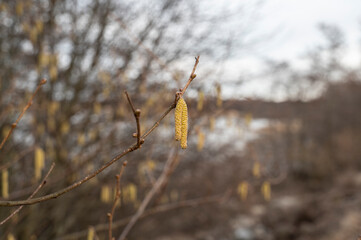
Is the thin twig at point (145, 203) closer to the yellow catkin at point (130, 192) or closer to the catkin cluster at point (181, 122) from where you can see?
the yellow catkin at point (130, 192)

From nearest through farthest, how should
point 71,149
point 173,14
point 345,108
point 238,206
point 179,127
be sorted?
point 179,127 → point 71,149 → point 173,14 → point 238,206 → point 345,108

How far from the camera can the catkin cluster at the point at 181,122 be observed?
83cm

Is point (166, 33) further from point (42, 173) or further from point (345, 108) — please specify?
point (345, 108)

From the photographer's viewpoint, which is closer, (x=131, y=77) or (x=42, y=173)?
(x=42, y=173)

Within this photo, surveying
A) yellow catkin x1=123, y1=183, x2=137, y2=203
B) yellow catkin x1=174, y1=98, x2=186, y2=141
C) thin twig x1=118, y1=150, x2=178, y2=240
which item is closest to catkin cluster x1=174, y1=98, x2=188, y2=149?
yellow catkin x1=174, y1=98, x2=186, y2=141

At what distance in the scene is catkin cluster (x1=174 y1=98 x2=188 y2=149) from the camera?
0.83 m

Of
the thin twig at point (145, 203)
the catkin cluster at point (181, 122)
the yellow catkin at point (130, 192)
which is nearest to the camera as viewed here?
the catkin cluster at point (181, 122)

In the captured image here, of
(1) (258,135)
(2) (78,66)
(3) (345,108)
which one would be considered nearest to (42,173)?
(2) (78,66)

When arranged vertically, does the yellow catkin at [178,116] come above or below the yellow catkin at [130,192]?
above

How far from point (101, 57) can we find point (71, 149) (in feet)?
3.89

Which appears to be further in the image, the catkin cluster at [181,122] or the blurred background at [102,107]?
the blurred background at [102,107]

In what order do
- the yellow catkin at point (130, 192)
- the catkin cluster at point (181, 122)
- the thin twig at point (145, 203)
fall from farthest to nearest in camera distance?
the yellow catkin at point (130, 192), the thin twig at point (145, 203), the catkin cluster at point (181, 122)

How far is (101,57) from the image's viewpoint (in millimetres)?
4270

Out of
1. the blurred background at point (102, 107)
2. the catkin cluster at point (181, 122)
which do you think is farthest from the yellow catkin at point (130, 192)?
the catkin cluster at point (181, 122)
